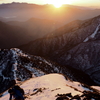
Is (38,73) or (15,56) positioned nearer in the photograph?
(38,73)

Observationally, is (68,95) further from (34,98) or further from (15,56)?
(15,56)

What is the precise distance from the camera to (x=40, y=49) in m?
117

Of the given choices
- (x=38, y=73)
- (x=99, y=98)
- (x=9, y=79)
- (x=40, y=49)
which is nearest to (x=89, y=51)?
(x=40, y=49)

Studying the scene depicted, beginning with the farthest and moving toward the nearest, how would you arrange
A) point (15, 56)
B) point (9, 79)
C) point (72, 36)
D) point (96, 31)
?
→ point (72, 36) → point (96, 31) → point (15, 56) → point (9, 79)

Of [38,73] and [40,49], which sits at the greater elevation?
[40,49]

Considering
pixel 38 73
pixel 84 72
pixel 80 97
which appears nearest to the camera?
pixel 80 97

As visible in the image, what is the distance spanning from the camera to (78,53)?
92375 millimetres

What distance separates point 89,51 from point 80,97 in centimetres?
8047

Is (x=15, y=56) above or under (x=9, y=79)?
above

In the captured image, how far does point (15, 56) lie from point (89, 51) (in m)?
60.6

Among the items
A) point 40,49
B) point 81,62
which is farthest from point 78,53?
point 40,49

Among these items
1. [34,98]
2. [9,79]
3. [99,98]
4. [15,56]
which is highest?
[15,56]

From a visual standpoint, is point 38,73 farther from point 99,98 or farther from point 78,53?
point 78,53

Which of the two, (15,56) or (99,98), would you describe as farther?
(15,56)
